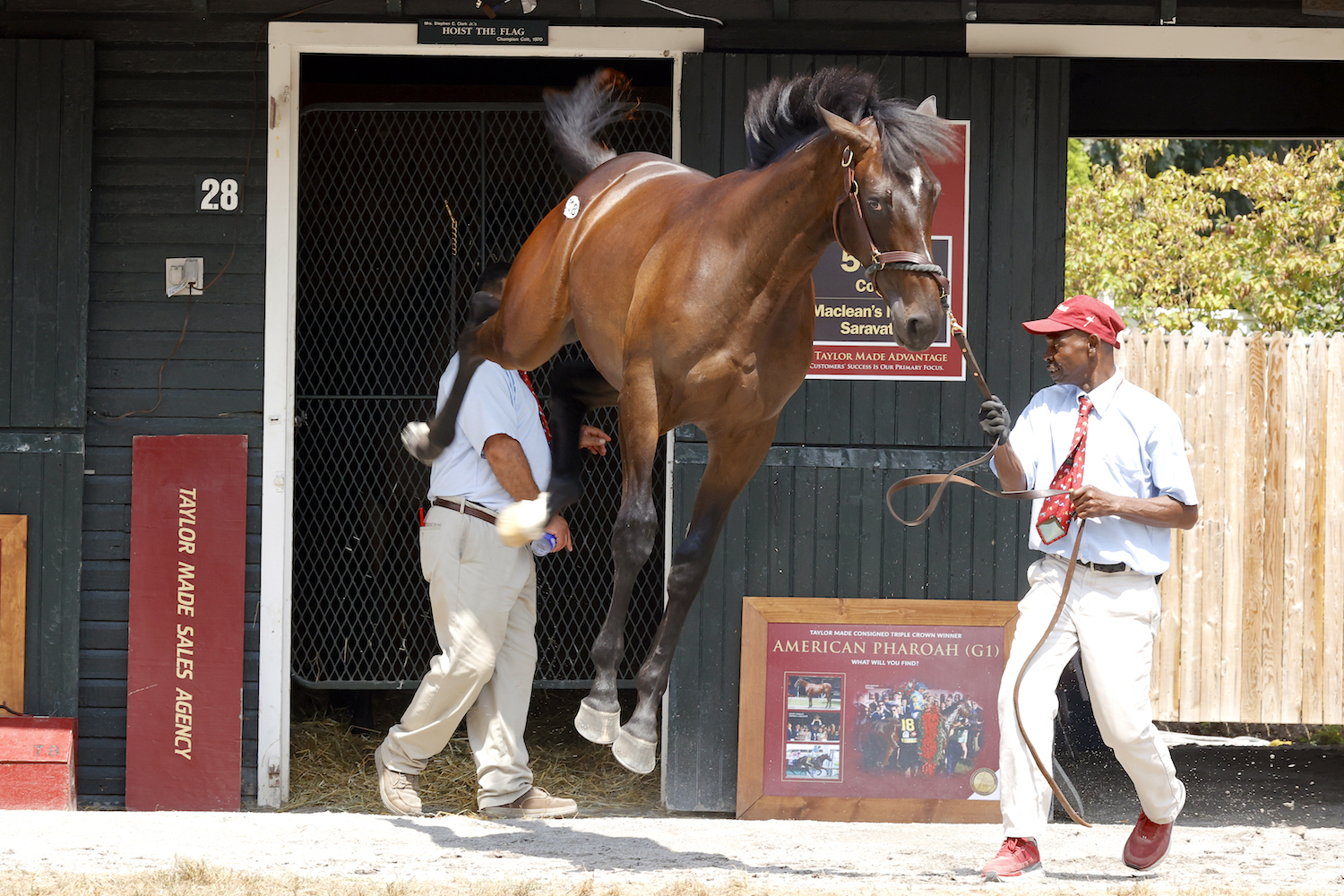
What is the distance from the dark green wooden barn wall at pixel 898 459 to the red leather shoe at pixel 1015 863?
1.34m

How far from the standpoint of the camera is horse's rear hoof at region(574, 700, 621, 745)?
3.11 meters

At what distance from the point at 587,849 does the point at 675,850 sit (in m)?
0.30

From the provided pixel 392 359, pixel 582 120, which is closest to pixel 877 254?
pixel 582 120

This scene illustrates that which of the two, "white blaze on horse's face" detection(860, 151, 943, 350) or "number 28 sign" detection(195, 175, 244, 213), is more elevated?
"number 28 sign" detection(195, 175, 244, 213)

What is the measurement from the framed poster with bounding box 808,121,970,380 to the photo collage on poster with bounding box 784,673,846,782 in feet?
3.86

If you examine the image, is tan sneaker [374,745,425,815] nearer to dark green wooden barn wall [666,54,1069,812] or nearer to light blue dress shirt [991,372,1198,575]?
dark green wooden barn wall [666,54,1069,812]

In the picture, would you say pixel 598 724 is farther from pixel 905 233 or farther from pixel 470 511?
pixel 470 511

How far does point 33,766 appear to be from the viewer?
4.95 metres

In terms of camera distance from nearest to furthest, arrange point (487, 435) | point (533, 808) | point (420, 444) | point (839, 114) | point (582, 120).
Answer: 1. point (839, 114)
2. point (582, 120)
3. point (420, 444)
4. point (487, 435)
5. point (533, 808)

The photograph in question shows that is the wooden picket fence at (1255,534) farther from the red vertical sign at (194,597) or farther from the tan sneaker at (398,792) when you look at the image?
the red vertical sign at (194,597)

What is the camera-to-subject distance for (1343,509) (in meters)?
5.82

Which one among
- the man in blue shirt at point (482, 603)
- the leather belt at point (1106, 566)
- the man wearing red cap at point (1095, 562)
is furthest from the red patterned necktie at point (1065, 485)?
the man in blue shirt at point (482, 603)

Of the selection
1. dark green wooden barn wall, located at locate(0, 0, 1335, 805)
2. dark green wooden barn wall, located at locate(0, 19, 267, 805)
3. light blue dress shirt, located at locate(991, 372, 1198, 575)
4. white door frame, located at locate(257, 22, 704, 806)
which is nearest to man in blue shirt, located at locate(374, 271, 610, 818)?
white door frame, located at locate(257, 22, 704, 806)

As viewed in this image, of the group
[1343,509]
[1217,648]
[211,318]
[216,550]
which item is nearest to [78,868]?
[216,550]
